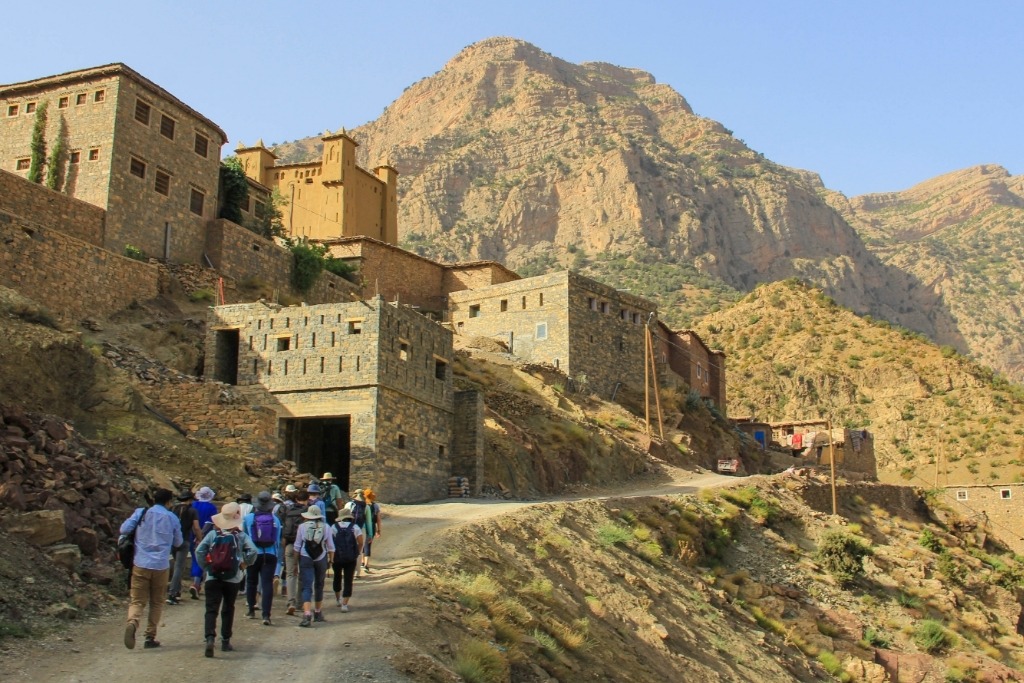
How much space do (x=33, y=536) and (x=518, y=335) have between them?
34.0 meters

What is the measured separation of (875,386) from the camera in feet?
252

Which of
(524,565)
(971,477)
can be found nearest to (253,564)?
(524,565)

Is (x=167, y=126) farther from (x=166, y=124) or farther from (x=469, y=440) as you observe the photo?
(x=469, y=440)

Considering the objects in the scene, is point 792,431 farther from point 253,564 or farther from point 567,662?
point 253,564

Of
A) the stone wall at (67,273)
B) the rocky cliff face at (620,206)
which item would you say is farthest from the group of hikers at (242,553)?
the rocky cliff face at (620,206)

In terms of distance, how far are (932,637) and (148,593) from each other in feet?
82.3

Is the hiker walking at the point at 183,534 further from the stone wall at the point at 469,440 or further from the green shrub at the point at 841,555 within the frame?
the green shrub at the point at 841,555

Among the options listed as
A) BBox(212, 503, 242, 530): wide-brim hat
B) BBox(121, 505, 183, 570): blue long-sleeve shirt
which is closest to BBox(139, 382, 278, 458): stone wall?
BBox(212, 503, 242, 530): wide-brim hat

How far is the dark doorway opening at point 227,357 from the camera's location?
28922mm

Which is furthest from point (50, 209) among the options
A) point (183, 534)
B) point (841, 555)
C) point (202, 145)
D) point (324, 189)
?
point (841, 555)

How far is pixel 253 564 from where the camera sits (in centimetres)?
1413

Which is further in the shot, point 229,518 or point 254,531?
point 254,531

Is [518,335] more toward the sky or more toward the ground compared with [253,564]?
more toward the sky

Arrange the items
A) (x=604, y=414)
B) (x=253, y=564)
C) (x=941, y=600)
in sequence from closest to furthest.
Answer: (x=253, y=564), (x=941, y=600), (x=604, y=414)
